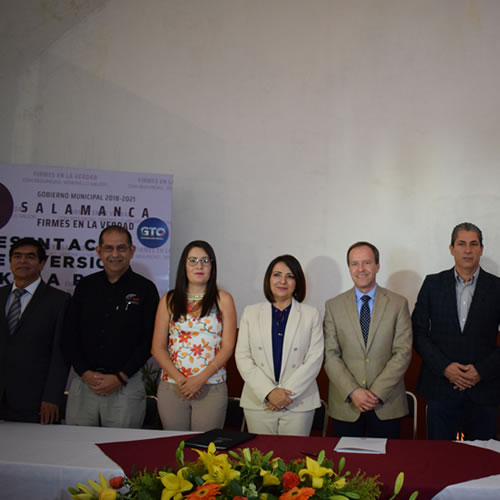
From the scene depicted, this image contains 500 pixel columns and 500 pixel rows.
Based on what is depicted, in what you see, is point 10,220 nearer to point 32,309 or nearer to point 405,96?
point 32,309

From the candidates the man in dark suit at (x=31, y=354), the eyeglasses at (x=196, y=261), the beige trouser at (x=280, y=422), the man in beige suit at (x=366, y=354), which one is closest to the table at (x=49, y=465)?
the man in dark suit at (x=31, y=354)

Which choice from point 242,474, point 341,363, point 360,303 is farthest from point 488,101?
point 242,474

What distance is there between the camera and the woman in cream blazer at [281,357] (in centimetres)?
285

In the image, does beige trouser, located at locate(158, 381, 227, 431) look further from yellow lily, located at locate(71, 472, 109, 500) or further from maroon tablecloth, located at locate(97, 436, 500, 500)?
yellow lily, located at locate(71, 472, 109, 500)

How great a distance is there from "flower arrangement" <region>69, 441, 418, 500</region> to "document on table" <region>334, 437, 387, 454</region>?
0.77 meters

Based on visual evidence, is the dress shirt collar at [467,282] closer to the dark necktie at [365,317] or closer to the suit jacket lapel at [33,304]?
the dark necktie at [365,317]

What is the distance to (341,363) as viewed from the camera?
3.06m

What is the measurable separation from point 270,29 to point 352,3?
794mm

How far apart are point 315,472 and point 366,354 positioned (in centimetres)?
198

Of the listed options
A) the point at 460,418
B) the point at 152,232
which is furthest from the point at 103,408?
the point at 460,418

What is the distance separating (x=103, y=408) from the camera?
9.65ft

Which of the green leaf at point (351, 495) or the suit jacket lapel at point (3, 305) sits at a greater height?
the suit jacket lapel at point (3, 305)

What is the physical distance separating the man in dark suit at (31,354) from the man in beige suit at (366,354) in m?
1.58

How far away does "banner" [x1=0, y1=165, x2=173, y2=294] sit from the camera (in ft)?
13.6
